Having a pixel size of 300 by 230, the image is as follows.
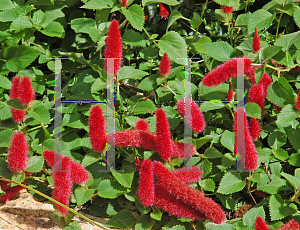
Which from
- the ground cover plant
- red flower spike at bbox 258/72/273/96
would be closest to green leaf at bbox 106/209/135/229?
the ground cover plant

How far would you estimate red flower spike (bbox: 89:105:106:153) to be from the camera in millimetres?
1395

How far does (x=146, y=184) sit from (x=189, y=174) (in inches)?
11.2

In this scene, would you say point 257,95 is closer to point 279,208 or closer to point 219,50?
point 219,50

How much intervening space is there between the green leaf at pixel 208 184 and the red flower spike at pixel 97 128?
57cm

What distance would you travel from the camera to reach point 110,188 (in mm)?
1629

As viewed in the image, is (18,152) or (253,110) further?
(253,110)

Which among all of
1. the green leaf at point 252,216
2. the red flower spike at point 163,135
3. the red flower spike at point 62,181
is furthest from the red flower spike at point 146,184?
the green leaf at point 252,216

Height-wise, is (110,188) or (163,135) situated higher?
(163,135)

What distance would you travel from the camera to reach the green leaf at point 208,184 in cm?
165

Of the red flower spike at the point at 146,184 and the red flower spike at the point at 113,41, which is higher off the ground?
the red flower spike at the point at 113,41

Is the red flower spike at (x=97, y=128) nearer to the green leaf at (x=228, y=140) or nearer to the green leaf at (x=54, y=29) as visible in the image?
the green leaf at (x=228, y=140)

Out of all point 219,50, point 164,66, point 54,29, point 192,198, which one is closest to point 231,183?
point 192,198

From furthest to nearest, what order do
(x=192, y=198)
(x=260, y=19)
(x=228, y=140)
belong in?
(x=260, y=19) < (x=228, y=140) < (x=192, y=198)

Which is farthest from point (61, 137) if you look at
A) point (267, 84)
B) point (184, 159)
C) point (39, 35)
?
point (267, 84)
